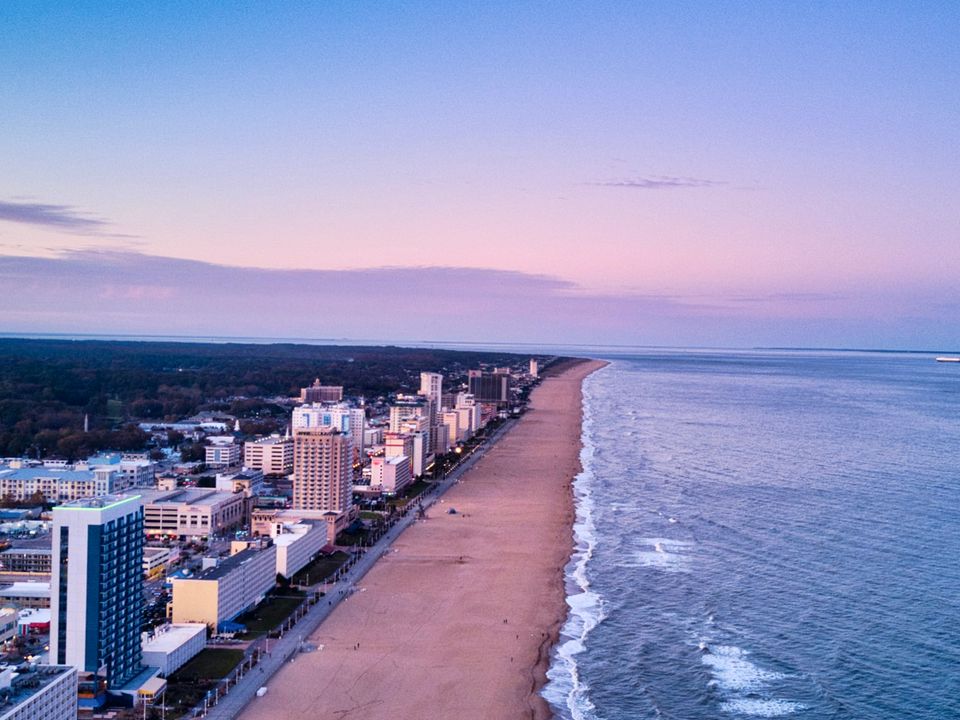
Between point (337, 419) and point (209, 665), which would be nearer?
point (209, 665)

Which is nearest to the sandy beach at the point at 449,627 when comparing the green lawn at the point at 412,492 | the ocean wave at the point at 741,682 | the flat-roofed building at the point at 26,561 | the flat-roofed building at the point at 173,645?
the green lawn at the point at 412,492

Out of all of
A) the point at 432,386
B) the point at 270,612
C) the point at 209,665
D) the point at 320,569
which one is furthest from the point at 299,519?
the point at 432,386

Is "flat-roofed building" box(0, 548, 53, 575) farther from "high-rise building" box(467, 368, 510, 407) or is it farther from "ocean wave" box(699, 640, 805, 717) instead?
"high-rise building" box(467, 368, 510, 407)

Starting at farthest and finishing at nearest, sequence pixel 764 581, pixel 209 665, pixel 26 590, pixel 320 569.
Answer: pixel 320 569, pixel 764 581, pixel 26 590, pixel 209 665

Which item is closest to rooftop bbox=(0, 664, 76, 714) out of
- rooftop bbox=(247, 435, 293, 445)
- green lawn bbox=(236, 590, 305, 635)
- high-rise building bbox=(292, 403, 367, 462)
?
green lawn bbox=(236, 590, 305, 635)

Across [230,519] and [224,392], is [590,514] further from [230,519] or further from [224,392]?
[224,392]

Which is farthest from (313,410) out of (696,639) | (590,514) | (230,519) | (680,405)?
(696,639)

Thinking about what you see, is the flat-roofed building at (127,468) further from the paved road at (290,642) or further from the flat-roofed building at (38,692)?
the flat-roofed building at (38,692)

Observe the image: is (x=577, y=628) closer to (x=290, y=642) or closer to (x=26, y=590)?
(x=290, y=642)
